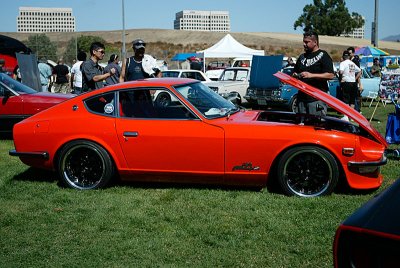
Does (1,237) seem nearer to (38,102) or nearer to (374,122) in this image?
(38,102)

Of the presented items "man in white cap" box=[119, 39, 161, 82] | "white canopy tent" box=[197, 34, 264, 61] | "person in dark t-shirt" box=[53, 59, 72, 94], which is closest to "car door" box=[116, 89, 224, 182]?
"man in white cap" box=[119, 39, 161, 82]

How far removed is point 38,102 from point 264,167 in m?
5.40

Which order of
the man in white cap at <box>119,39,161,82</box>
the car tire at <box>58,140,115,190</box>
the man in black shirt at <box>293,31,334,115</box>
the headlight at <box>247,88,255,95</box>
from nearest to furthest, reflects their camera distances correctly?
the car tire at <box>58,140,115,190</box>, the man in black shirt at <box>293,31,334,115</box>, the man in white cap at <box>119,39,161,82</box>, the headlight at <box>247,88,255,95</box>

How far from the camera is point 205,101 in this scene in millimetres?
5781

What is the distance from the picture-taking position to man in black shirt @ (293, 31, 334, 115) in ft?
22.0

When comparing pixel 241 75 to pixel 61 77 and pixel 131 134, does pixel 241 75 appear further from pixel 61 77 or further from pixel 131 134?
pixel 131 134

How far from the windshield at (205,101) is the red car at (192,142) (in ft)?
0.05

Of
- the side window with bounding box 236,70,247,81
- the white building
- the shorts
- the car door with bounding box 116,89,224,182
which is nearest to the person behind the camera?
the car door with bounding box 116,89,224,182

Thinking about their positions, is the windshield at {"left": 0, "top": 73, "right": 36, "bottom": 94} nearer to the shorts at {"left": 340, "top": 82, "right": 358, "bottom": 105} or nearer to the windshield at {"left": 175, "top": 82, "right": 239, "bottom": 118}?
the windshield at {"left": 175, "top": 82, "right": 239, "bottom": 118}

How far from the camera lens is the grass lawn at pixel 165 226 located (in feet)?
12.4

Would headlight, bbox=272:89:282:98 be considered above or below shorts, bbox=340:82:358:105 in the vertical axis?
below

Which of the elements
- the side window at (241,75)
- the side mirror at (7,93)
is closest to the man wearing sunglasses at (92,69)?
the side mirror at (7,93)

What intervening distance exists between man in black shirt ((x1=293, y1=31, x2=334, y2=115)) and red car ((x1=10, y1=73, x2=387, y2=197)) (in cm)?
77

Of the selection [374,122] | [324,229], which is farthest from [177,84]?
[374,122]
